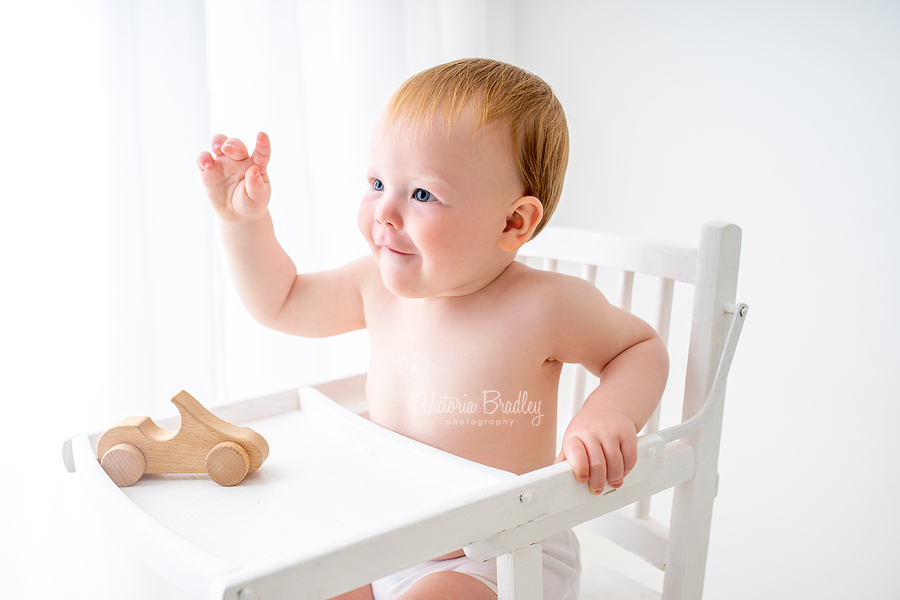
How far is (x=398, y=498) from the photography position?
563mm

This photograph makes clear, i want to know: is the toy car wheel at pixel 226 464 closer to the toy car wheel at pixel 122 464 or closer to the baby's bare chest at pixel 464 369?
the toy car wheel at pixel 122 464

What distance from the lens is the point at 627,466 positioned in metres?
0.57

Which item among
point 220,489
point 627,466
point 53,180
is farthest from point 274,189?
point 627,466

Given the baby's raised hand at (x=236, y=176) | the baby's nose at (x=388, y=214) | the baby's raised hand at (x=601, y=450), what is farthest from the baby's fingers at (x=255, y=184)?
the baby's raised hand at (x=601, y=450)

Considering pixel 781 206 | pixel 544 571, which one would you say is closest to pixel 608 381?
pixel 544 571

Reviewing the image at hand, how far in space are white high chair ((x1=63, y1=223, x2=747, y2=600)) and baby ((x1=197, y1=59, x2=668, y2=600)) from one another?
0.06 meters

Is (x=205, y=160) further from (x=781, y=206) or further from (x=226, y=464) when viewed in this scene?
(x=781, y=206)

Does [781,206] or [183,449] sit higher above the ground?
[781,206]

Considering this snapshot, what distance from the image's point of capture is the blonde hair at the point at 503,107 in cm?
63

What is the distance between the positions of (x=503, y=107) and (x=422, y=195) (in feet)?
0.34

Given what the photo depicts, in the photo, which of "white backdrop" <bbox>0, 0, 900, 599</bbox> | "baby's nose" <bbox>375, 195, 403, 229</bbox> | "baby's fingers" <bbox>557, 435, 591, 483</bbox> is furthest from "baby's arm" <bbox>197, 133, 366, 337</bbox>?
"baby's fingers" <bbox>557, 435, 591, 483</bbox>

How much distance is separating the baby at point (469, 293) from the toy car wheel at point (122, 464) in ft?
0.77

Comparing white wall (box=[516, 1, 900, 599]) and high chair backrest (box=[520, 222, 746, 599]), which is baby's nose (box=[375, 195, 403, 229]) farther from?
white wall (box=[516, 1, 900, 599])

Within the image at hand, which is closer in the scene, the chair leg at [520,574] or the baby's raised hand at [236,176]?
the chair leg at [520,574]
